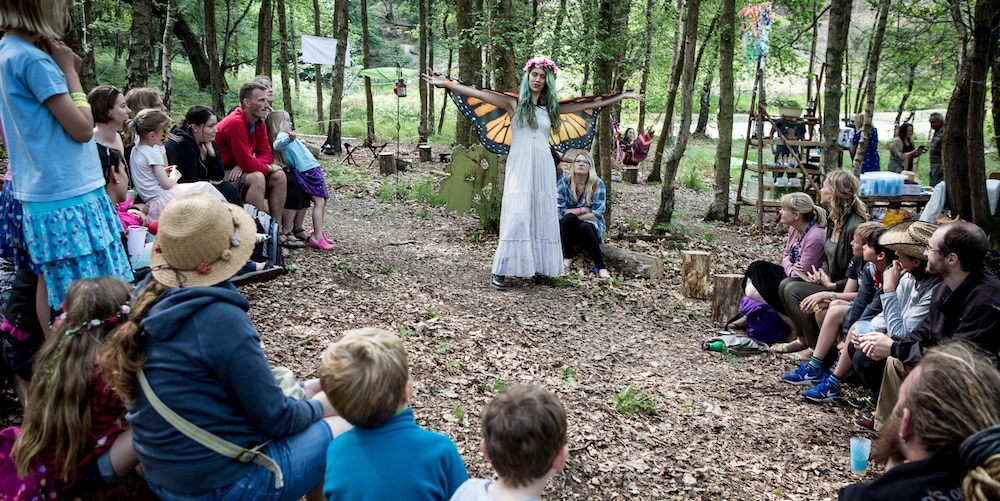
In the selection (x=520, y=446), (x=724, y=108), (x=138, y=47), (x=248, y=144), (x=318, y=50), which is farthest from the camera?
(x=318, y=50)

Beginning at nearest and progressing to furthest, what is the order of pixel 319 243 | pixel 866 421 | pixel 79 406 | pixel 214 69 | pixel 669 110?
pixel 79 406
pixel 866 421
pixel 319 243
pixel 669 110
pixel 214 69

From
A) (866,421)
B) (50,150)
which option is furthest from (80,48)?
(866,421)

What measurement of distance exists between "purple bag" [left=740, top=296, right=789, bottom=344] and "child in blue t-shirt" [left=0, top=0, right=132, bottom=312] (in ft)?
15.6

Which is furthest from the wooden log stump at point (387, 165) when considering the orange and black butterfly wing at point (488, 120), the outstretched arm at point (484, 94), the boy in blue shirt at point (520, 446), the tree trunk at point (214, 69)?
the boy in blue shirt at point (520, 446)

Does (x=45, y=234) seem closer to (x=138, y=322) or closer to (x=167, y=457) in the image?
(x=138, y=322)

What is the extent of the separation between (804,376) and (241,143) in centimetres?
499

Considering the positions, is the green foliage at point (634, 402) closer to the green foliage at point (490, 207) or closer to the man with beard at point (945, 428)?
the man with beard at point (945, 428)

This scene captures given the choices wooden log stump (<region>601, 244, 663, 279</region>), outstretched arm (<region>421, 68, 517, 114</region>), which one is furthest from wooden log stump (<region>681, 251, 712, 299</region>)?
outstretched arm (<region>421, 68, 517, 114</region>)

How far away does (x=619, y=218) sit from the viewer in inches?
451

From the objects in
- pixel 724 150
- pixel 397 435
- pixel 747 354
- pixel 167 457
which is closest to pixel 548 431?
pixel 397 435

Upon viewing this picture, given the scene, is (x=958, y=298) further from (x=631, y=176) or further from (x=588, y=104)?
(x=631, y=176)

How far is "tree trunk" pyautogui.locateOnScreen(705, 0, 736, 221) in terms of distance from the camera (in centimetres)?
1055

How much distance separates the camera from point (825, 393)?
15.1 ft

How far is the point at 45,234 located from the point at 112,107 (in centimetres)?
143
